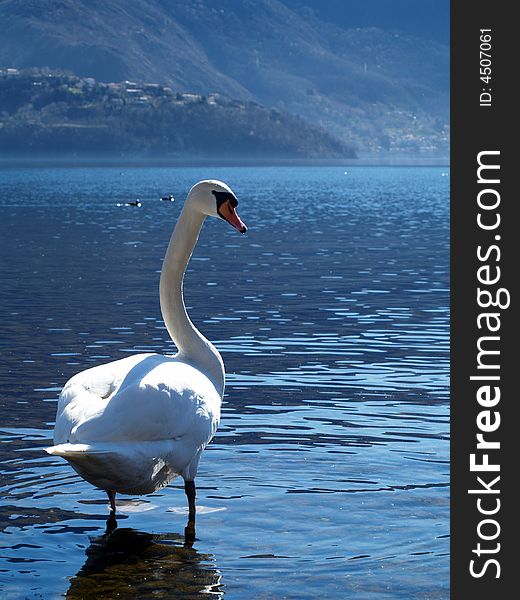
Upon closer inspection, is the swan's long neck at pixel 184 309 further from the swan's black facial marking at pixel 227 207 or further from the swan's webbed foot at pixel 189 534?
the swan's webbed foot at pixel 189 534

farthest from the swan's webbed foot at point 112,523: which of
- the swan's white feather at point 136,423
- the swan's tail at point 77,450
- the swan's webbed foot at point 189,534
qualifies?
the swan's tail at point 77,450

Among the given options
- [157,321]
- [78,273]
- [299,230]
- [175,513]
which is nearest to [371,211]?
[299,230]

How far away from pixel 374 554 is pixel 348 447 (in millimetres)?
3811

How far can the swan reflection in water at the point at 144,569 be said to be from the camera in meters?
9.98

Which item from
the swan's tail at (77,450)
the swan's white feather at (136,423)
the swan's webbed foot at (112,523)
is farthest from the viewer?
the swan's webbed foot at (112,523)

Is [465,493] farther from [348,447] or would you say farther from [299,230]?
[299,230]

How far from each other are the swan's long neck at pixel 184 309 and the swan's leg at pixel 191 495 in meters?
1.08

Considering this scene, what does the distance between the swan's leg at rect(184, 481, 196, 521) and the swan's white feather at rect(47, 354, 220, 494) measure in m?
0.18

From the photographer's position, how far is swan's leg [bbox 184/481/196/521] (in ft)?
36.9

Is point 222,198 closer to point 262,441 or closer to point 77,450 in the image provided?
point 77,450

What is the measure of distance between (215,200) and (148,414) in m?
2.77

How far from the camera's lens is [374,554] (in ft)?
35.3

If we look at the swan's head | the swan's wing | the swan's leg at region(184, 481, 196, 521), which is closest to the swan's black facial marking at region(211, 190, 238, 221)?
the swan's head

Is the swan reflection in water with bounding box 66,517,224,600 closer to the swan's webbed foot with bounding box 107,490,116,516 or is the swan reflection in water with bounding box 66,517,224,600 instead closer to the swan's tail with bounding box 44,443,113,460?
the swan's webbed foot with bounding box 107,490,116,516
